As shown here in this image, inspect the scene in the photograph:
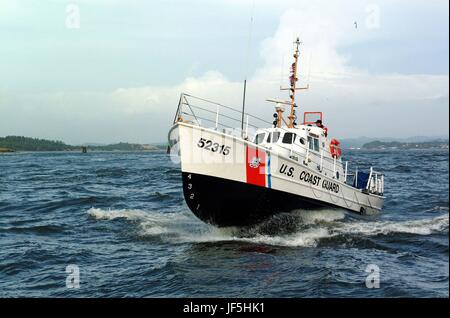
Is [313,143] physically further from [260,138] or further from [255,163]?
[255,163]

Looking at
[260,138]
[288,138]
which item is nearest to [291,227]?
[288,138]

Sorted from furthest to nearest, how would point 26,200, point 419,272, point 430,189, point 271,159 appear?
point 430,189
point 26,200
point 271,159
point 419,272

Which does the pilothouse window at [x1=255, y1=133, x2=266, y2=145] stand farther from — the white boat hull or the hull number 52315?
the hull number 52315

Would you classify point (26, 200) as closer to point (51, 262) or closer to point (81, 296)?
point (51, 262)

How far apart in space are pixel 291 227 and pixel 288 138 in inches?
128

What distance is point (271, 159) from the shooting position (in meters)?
12.9

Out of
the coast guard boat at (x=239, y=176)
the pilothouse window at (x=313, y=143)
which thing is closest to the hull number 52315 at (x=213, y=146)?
the coast guard boat at (x=239, y=176)

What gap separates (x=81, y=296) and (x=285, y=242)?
616cm

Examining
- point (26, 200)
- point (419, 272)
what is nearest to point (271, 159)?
point (419, 272)

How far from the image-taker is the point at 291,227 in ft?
46.6

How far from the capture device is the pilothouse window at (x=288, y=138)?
15309 mm

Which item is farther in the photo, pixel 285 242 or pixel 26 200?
pixel 26 200
